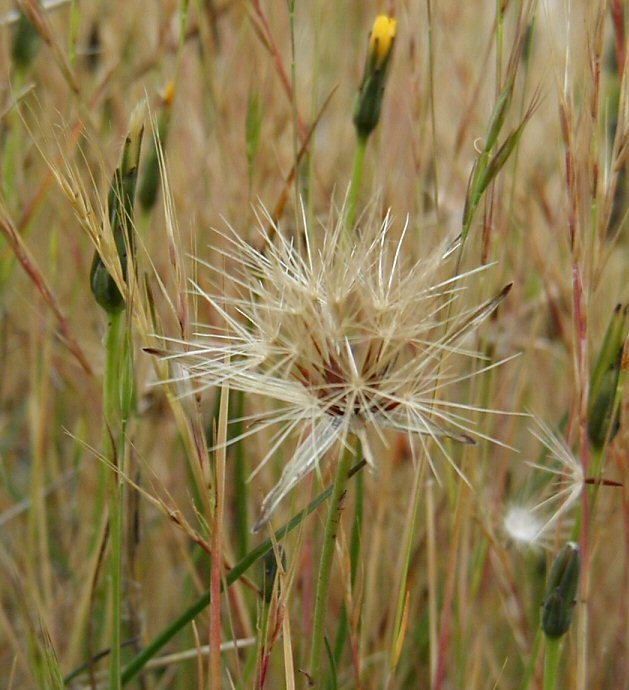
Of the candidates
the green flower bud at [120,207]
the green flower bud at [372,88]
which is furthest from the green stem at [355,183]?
the green flower bud at [120,207]

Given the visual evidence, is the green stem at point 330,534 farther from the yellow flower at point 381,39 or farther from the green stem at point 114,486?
the yellow flower at point 381,39

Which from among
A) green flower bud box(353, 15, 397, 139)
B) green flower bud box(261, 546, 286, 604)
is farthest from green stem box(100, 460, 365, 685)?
green flower bud box(353, 15, 397, 139)

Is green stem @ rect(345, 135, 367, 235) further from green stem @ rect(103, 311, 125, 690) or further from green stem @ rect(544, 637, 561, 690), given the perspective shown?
green stem @ rect(544, 637, 561, 690)

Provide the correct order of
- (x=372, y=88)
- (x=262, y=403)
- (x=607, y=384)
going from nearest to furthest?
(x=607, y=384), (x=372, y=88), (x=262, y=403)

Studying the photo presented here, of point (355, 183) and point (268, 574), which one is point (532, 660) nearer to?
point (268, 574)

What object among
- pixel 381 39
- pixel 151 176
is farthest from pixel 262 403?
pixel 381 39

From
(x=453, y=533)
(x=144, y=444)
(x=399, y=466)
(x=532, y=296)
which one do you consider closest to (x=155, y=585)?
(x=144, y=444)
